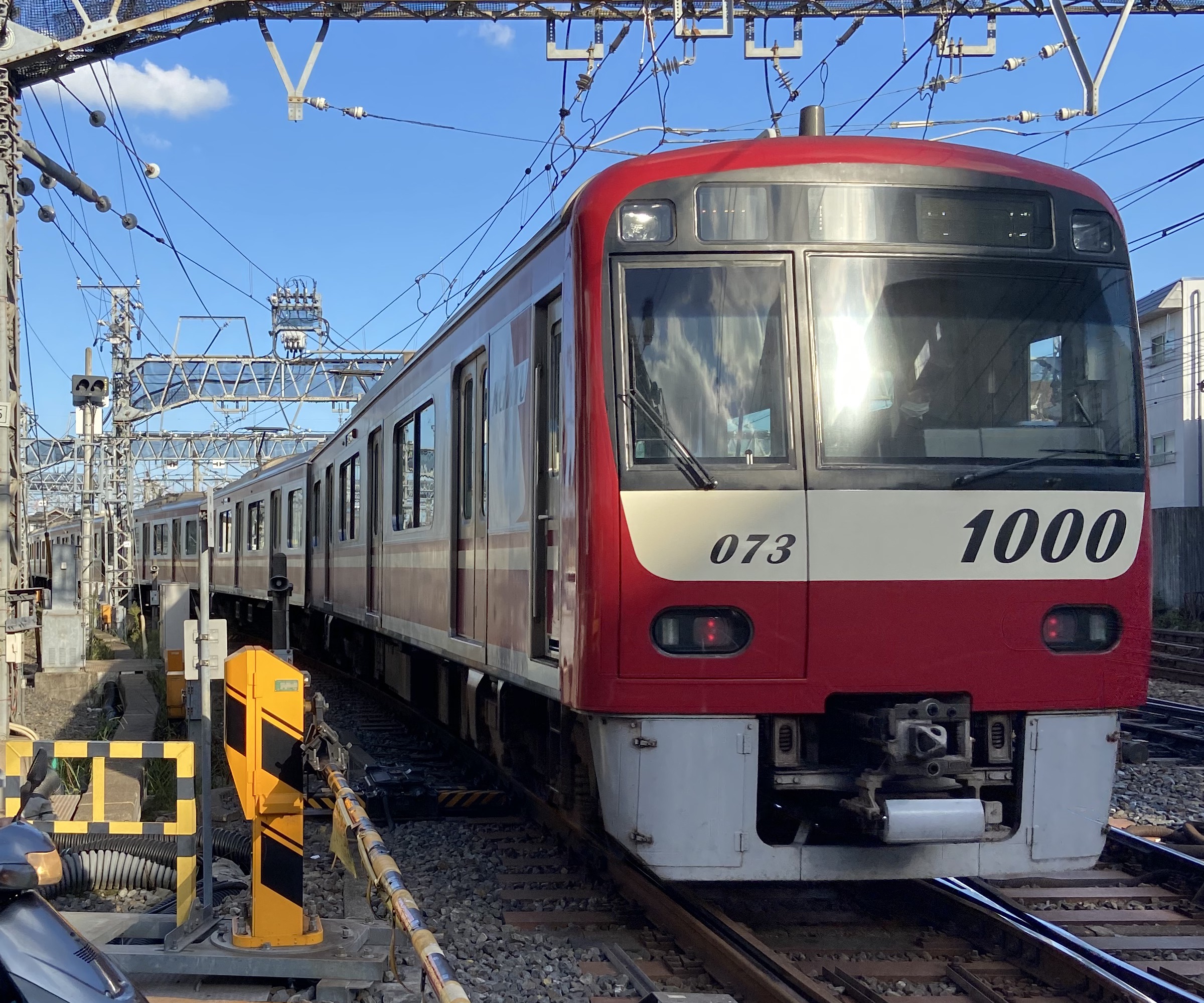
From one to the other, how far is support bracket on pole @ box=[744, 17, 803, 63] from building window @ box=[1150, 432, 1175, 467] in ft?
82.2

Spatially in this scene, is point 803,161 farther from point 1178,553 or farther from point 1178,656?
point 1178,553

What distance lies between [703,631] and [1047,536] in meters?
1.39

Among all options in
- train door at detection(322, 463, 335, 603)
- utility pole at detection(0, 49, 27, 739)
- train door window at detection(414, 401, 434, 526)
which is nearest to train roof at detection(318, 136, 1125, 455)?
train door window at detection(414, 401, 434, 526)

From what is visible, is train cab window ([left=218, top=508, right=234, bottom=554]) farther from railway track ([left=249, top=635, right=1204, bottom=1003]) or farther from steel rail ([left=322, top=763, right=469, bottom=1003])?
steel rail ([left=322, top=763, right=469, bottom=1003])

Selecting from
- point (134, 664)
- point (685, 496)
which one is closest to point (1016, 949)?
point (685, 496)

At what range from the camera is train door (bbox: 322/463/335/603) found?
47.2ft

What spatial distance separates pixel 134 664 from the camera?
15.9 meters

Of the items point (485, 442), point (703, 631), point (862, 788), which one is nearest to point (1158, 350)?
point (485, 442)

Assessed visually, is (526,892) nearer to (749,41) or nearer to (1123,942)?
(1123,942)

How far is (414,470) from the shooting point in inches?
374

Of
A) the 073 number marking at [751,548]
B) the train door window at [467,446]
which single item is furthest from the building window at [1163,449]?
the 073 number marking at [751,548]

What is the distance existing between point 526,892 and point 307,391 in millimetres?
23244

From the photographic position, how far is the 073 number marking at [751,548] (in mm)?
4887

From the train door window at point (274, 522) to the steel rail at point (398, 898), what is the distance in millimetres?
14402
